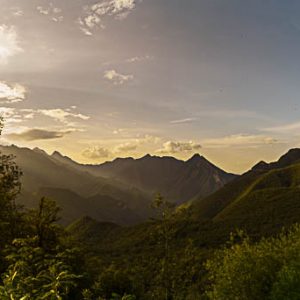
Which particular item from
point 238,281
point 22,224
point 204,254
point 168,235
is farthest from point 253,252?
point 204,254

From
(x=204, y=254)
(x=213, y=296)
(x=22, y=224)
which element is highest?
(x=22, y=224)

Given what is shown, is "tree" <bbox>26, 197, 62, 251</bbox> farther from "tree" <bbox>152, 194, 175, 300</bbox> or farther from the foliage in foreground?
the foliage in foreground

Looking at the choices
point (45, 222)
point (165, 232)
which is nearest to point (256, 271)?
point (165, 232)

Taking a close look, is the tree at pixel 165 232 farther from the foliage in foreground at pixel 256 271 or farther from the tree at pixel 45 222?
the tree at pixel 45 222

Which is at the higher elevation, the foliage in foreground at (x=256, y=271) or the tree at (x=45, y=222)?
the tree at (x=45, y=222)

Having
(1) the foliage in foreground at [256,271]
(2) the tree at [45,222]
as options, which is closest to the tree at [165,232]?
(1) the foliage in foreground at [256,271]

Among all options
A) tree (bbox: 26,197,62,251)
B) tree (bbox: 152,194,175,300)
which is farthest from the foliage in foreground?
tree (bbox: 26,197,62,251)

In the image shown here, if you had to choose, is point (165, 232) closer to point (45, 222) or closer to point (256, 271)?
point (256, 271)

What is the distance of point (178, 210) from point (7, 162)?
20.4 meters

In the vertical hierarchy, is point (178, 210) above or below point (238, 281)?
above

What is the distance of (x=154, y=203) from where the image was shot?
42219 millimetres

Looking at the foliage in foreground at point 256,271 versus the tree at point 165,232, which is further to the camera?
the foliage in foreground at point 256,271

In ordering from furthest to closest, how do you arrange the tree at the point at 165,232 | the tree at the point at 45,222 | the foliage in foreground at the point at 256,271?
the foliage in foreground at the point at 256,271 → the tree at the point at 165,232 → the tree at the point at 45,222

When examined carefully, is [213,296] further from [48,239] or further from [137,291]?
[48,239]
